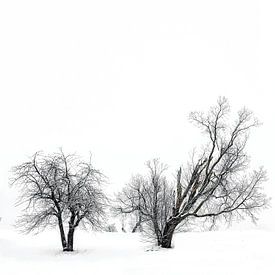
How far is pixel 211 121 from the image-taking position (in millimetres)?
28359

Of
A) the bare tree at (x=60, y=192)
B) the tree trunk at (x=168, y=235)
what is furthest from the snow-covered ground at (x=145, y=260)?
the bare tree at (x=60, y=192)

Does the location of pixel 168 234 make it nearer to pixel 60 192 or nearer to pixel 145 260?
pixel 145 260

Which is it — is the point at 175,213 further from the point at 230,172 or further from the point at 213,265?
the point at 213,265

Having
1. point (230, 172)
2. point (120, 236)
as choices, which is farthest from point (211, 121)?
point (120, 236)

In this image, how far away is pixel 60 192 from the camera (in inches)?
1070

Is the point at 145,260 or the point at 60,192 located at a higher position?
the point at 60,192

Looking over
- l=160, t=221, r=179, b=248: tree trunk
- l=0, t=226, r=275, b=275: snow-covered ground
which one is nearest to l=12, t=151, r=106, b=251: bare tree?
l=0, t=226, r=275, b=275: snow-covered ground

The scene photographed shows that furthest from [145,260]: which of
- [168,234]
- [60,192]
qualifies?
[60,192]

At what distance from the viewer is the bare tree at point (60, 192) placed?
26844 millimetres

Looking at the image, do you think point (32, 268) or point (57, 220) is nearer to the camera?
point (32, 268)

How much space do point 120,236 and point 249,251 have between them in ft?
59.3

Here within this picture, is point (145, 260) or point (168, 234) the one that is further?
point (168, 234)

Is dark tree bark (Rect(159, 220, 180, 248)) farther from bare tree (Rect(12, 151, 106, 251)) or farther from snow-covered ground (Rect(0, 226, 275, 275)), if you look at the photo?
bare tree (Rect(12, 151, 106, 251))

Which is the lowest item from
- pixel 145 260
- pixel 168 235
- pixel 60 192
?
pixel 145 260
